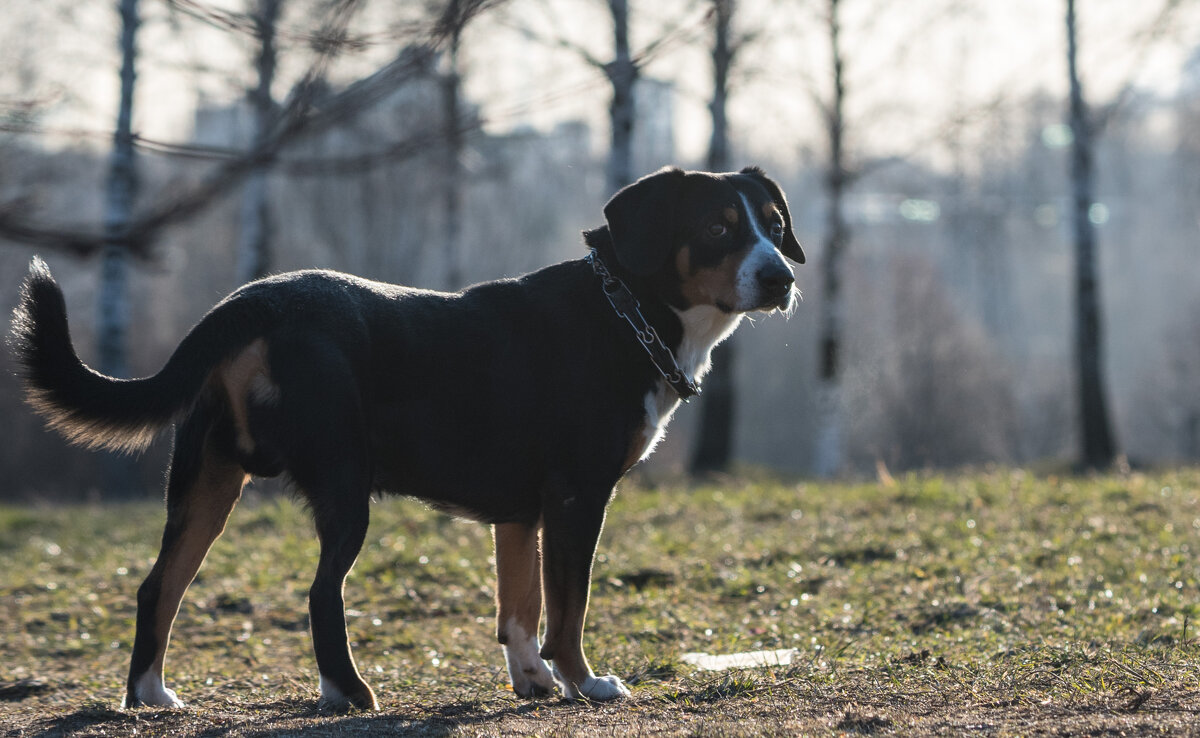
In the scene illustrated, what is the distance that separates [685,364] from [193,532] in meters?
2.14

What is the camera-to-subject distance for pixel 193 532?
4562mm

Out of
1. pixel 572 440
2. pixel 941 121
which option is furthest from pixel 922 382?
pixel 572 440

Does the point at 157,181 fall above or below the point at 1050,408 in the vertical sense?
above

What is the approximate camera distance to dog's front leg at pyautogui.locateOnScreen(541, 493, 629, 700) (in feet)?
15.5

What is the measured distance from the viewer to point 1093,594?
634 centimetres

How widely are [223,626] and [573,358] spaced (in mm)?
3135

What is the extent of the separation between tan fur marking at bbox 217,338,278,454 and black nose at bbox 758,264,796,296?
208 centimetres

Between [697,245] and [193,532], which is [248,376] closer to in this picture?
[193,532]

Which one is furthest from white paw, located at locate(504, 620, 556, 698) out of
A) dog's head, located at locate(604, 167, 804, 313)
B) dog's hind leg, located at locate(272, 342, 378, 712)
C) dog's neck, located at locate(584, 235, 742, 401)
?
dog's head, located at locate(604, 167, 804, 313)

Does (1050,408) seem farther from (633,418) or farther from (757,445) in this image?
(633,418)

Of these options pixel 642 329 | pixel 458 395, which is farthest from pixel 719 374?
pixel 458 395

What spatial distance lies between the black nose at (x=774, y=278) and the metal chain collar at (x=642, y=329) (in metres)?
0.50

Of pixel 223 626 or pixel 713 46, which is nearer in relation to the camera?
pixel 223 626

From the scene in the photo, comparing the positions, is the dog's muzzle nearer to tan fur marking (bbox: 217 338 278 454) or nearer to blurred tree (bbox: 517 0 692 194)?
tan fur marking (bbox: 217 338 278 454)
